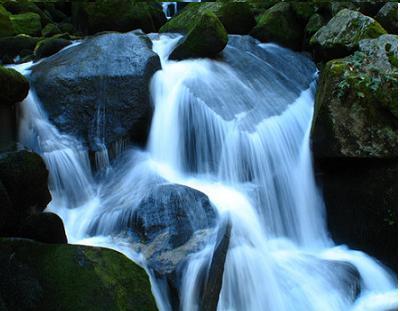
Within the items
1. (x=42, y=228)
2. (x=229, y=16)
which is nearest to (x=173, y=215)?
(x=42, y=228)

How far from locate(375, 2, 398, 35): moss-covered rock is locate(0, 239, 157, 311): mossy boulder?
685 cm

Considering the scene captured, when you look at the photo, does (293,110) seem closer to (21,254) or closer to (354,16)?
(354,16)

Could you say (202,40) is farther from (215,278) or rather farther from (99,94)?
(215,278)

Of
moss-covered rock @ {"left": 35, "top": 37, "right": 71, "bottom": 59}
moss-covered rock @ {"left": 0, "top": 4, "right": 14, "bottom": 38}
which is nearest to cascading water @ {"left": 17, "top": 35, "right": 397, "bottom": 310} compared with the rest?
moss-covered rock @ {"left": 35, "top": 37, "right": 71, "bottom": 59}

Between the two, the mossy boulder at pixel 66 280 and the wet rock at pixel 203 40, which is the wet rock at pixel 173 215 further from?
the wet rock at pixel 203 40

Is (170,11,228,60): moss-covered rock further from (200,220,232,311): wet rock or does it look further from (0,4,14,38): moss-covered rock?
(200,220,232,311): wet rock

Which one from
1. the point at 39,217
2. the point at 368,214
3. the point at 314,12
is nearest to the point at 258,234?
the point at 368,214

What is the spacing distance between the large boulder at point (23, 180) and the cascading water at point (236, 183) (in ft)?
2.82

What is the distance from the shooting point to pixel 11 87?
6059 mm

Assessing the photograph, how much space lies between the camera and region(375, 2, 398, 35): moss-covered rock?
8438mm

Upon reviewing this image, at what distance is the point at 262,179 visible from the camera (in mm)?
6469

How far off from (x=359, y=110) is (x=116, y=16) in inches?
264

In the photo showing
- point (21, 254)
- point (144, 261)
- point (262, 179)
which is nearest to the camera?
A: point (21, 254)

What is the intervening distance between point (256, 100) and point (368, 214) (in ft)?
8.54
